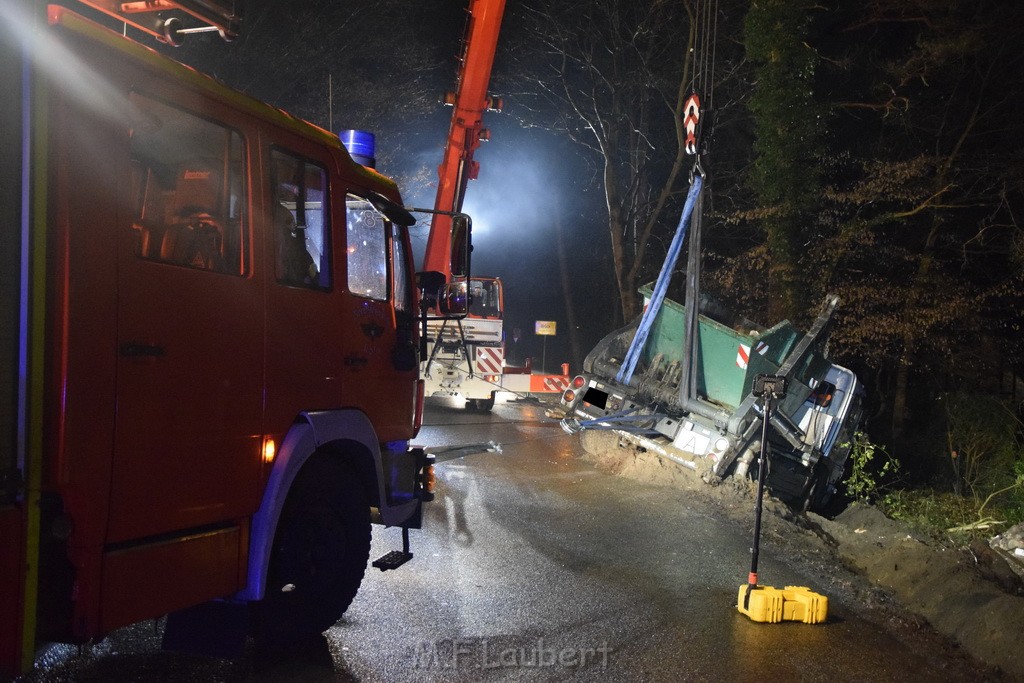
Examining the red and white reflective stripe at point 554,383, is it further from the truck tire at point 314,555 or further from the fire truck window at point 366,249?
the truck tire at point 314,555

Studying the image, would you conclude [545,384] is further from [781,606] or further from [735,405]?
[781,606]

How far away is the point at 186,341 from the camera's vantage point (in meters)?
3.66

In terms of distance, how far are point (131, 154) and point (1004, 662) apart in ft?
19.1

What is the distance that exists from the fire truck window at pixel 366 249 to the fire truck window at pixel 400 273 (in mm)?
136

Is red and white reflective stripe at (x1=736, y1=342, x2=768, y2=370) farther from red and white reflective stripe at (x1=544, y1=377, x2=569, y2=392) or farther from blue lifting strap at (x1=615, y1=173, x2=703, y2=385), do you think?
red and white reflective stripe at (x1=544, y1=377, x2=569, y2=392)

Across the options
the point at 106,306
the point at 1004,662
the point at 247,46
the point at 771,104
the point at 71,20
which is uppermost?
the point at 247,46

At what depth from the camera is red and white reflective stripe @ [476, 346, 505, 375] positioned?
59.4ft

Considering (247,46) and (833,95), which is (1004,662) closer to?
(833,95)

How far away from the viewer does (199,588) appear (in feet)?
12.5

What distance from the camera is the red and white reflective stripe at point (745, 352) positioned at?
407 inches

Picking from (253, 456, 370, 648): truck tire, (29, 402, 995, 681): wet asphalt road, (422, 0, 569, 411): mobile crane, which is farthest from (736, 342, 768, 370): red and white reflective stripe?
(253, 456, 370, 648): truck tire

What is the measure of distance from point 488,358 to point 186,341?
14.6 meters

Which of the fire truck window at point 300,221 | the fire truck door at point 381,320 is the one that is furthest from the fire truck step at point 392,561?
the fire truck window at point 300,221

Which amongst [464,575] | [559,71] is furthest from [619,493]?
[559,71]
